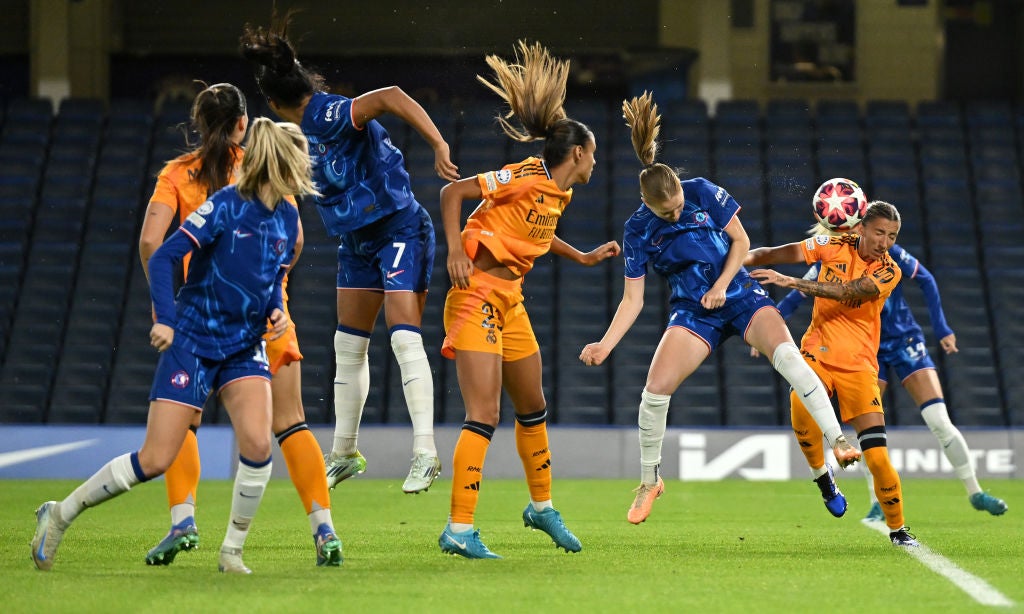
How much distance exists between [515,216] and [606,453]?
7.20 m

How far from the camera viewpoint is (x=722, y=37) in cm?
1752

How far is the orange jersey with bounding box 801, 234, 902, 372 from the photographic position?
23.7 feet

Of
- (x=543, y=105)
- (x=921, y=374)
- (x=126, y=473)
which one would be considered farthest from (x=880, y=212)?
(x=126, y=473)

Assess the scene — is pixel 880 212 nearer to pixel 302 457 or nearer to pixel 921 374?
pixel 921 374

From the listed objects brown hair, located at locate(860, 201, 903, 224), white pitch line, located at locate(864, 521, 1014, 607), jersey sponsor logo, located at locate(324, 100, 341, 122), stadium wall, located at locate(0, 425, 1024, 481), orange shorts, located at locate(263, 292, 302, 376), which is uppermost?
jersey sponsor logo, located at locate(324, 100, 341, 122)

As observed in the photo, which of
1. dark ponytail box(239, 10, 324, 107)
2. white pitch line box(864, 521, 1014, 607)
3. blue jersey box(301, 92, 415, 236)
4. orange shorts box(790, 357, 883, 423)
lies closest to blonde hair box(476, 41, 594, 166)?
blue jersey box(301, 92, 415, 236)

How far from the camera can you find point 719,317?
7371mm

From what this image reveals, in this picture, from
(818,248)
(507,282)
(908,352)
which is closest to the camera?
(507,282)

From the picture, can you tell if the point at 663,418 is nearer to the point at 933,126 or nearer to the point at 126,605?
the point at 126,605

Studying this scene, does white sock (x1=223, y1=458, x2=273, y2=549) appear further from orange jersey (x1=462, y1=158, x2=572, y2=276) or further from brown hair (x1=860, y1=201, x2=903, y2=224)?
brown hair (x1=860, y1=201, x2=903, y2=224)

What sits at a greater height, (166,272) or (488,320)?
(166,272)

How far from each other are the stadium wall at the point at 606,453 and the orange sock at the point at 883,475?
19.6ft

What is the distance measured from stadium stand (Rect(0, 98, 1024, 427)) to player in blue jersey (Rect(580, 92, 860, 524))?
674 centimetres

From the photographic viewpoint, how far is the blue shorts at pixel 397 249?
6.54 meters
